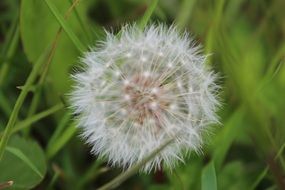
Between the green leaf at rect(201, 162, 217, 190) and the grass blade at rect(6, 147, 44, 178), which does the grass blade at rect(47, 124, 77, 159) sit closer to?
the grass blade at rect(6, 147, 44, 178)

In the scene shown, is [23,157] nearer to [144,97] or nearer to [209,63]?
[144,97]

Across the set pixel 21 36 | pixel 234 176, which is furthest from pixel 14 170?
pixel 234 176

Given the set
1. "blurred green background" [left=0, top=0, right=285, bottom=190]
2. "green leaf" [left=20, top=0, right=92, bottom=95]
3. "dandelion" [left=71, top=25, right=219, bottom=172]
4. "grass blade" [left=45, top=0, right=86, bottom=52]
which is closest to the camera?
"dandelion" [left=71, top=25, right=219, bottom=172]

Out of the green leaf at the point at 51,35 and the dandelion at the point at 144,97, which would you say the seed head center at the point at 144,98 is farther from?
the green leaf at the point at 51,35

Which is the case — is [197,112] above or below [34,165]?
above

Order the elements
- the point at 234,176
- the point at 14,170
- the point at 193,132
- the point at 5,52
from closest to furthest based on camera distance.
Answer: the point at 193,132 < the point at 14,170 < the point at 234,176 < the point at 5,52

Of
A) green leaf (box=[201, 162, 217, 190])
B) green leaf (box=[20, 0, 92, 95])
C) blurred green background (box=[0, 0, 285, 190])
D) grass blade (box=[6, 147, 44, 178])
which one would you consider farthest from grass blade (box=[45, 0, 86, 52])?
green leaf (box=[201, 162, 217, 190])

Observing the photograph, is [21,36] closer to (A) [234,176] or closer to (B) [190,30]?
(B) [190,30]
